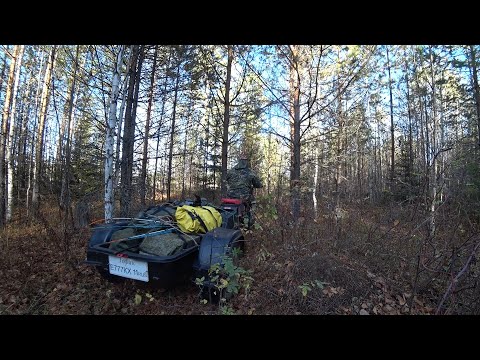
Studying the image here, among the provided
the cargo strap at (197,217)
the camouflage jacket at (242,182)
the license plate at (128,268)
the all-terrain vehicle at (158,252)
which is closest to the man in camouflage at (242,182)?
the camouflage jacket at (242,182)

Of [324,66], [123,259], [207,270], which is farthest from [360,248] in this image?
[324,66]

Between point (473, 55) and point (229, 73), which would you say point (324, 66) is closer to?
point (229, 73)

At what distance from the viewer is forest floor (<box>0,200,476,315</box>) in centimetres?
346

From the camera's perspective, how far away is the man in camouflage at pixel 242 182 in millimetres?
6727

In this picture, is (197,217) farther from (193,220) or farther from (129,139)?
(129,139)

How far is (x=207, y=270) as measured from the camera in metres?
3.39

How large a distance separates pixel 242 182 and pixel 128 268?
398 centimetres

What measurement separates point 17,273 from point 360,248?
6.68 metres

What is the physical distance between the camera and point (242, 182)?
6797 mm

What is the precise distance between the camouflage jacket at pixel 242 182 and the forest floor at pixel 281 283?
1.54m

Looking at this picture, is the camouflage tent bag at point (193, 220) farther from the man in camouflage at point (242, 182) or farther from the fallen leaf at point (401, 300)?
the fallen leaf at point (401, 300)

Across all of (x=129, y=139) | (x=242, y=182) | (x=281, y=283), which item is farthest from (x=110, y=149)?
(x=281, y=283)

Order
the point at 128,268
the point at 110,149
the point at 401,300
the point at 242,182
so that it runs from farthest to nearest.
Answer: the point at 242,182, the point at 110,149, the point at 401,300, the point at 128,268
